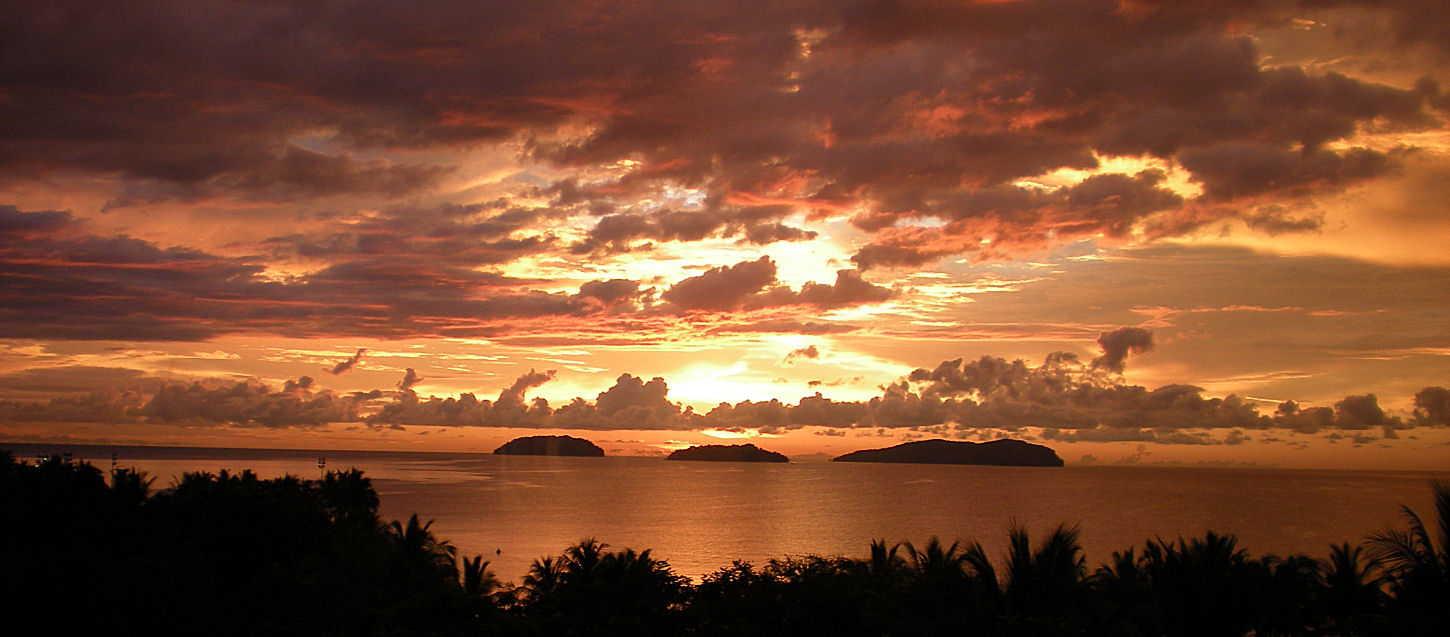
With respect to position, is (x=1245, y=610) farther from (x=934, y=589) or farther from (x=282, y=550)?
(x=282, y=550)

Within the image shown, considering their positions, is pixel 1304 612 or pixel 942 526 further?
pixel 942 526

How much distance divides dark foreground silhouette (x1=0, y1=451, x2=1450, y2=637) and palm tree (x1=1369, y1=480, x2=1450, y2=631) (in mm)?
49

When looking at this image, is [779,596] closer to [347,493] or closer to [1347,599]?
[1347,599]

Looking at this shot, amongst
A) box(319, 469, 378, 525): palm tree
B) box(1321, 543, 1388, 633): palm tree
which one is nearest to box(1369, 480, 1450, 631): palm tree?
box(1321, 543, 1388, 633): palm tree

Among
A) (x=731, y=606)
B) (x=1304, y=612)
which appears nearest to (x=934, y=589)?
(x=731, y=606)

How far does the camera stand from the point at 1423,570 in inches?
882

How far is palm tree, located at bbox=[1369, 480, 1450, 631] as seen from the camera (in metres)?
21.5

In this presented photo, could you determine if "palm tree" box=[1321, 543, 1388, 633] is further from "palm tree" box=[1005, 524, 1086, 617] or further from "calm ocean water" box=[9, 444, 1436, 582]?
"calm ocean water" box=[9, 444, 1436, 582]

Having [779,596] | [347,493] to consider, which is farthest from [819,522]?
[779,596]

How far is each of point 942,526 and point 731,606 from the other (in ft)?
365

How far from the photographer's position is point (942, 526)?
132750mm

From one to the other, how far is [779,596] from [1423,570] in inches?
650

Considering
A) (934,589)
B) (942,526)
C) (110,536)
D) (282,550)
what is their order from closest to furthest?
(934,589)
(110,536)
(282,550)
(942,526)

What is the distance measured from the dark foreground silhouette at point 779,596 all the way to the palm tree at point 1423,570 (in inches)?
1.9
